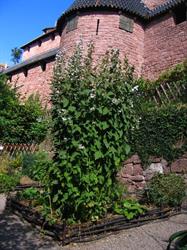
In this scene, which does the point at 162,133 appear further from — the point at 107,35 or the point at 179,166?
the point at 107,35

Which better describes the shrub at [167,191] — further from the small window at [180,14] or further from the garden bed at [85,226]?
the small window at [180,14]

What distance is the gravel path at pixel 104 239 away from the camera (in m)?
4.82

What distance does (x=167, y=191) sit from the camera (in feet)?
22.5

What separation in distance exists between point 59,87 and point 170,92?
6.41 metres

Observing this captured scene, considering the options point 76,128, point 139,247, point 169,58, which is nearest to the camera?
point 139,247

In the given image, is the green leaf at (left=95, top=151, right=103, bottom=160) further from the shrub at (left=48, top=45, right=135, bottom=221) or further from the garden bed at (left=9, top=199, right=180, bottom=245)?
the garden bed at (left=9, top=199, right=180, bottom=245)

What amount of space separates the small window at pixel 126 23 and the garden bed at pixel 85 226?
12204 millimetres

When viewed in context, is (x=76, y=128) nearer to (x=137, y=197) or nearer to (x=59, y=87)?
(x=59, y=87)

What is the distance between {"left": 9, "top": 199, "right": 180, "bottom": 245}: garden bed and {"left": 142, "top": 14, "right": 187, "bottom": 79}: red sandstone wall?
1064 centimetres

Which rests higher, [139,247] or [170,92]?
[170,92]

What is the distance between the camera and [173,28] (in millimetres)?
15812

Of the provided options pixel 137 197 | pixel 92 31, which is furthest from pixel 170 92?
pixel 92 31

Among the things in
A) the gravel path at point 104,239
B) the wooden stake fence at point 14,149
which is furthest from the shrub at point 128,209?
the wooden stake fence at point 14,149

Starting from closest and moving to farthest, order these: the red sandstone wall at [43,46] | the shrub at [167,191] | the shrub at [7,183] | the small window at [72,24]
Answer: the shrub at [167,191]
the shrub at [7,183]
the small window at [72,24]
the red sandstone wall at [43,46]
